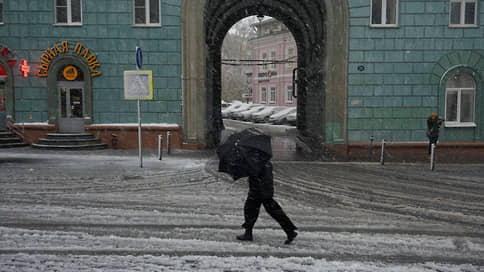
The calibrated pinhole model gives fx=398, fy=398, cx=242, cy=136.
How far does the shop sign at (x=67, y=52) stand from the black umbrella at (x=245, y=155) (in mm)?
12389

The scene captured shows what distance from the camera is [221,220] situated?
23.2 ft

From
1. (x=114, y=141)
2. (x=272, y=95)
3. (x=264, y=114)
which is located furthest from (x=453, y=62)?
(x=272, y=95)

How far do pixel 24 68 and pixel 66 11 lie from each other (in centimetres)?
289

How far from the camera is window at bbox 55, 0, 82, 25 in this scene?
1641cm

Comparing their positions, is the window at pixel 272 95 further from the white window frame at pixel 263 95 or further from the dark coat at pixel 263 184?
the dark coat at pixel 263 184

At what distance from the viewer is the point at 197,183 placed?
412 inches

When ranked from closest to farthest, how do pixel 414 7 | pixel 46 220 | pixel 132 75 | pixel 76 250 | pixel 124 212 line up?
pixel 76 250
pixel 46 220
pixel 124 212
pixel 132 75
pixel 414 7

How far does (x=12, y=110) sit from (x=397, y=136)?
1584cm

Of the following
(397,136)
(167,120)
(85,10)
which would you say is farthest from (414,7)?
(85,10)

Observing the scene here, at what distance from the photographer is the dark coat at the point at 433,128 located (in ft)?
49.4

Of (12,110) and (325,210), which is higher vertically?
(12,110)

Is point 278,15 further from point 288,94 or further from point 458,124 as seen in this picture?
point 288,94

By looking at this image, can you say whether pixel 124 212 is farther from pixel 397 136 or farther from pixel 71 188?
pixel 397 136

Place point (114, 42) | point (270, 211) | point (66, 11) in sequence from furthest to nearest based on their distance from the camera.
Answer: point (66, 11), point (114, 42), point (270, 211)
